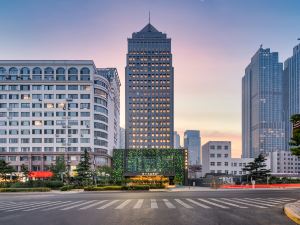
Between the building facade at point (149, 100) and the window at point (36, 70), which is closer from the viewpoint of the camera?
the window at point (36, 70)

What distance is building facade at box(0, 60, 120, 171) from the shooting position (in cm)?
9856

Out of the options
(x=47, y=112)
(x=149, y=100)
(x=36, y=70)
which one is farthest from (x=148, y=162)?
(x=149, y=100)

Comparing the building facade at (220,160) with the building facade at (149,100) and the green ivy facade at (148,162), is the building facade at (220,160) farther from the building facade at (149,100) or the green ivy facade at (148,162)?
the building facade at (149,100)

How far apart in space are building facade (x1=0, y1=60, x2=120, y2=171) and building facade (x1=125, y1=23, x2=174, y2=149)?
77.1 metres

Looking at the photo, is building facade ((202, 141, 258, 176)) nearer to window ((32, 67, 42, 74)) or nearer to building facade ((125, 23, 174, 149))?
building facade ((125, 23, 174, 149))

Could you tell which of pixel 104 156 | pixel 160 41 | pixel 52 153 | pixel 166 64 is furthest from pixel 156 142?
pixel 52 153

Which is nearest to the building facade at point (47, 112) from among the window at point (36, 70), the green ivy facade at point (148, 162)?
the window at point (36, 70)

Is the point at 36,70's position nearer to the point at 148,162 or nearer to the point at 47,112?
the point at 47,112

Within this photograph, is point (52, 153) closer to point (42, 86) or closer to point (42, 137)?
point (42, 137)

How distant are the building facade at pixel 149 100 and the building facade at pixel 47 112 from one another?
77.1 m

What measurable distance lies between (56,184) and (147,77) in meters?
128

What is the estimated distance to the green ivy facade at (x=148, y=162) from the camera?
338 ft

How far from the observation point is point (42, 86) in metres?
100

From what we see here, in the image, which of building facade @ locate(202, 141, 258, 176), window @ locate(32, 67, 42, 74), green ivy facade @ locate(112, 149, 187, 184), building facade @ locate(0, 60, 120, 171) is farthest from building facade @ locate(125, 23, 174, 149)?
window @ locate(32, 67, 42, 74)
